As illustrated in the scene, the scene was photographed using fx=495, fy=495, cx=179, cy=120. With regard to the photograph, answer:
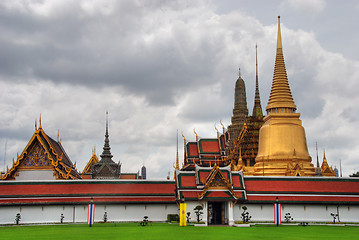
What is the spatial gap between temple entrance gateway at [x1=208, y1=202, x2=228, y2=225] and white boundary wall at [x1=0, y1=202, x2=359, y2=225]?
131cm

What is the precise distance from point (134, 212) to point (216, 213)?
7.49 metres

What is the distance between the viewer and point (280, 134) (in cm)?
5831

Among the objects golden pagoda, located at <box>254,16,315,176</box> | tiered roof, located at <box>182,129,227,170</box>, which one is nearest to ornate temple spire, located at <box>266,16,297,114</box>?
golden pagoda, located at <box>254,16,315,176</box>

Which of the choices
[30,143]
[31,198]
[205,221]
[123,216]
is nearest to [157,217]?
[123,216]

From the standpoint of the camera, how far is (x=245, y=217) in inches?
1693

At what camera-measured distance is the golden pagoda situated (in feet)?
186

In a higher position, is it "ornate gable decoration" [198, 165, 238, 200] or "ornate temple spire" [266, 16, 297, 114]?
"ornate temple spire" [266, 16, 297, 114]

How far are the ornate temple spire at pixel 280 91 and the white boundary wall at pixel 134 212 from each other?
17.7 m

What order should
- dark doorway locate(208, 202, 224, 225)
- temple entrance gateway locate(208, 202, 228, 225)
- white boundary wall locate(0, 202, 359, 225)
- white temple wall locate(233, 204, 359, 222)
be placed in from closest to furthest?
temple entrance gateway locate(208, 202, 228, 225) → dark doorway locate(208, 202, 224, 225) → white boundary wall locate(0, 202, 359, 225) → white temple wall locate(233, 204, 359, 222)

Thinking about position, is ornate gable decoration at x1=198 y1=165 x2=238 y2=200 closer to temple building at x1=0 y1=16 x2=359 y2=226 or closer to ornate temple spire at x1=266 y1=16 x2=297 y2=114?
temple building at x1=0 y1=16 x2=359 y2=226

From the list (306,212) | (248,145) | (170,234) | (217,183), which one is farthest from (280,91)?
(170,234)

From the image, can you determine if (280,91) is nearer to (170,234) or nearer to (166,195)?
(166,195)

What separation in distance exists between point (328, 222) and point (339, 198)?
2463 mm

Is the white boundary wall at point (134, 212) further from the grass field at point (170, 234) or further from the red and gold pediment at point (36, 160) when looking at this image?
the grass field at point (170, 234)
